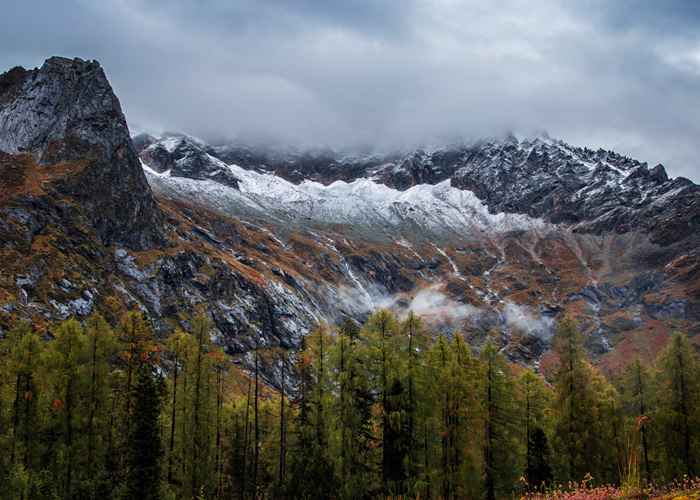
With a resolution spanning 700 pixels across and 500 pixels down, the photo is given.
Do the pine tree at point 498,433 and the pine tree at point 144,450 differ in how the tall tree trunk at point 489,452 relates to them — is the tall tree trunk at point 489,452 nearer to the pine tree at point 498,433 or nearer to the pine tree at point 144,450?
the pine tree at point 498,433

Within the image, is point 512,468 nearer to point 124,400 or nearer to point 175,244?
point 124,400

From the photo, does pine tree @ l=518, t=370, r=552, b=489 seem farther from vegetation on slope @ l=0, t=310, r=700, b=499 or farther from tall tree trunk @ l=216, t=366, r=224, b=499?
tall tree trunk @ l=216, t=366, r=224, b=499

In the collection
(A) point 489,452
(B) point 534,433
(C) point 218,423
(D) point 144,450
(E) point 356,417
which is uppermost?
(E) point 356,417

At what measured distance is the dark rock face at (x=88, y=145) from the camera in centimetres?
16838

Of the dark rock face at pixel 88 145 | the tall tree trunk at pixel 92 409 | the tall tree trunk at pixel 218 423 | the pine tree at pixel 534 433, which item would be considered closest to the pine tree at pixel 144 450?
the tall tree trunk at pixel 92 409

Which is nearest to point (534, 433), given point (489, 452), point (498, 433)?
point (498, 433)

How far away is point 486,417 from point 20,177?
507ft

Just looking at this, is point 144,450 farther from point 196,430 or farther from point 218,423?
point 218,423

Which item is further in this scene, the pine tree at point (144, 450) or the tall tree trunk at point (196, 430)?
the tall tree trunk at point (196, 430)

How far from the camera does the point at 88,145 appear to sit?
586 ft

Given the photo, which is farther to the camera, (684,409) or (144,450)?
(684,409)

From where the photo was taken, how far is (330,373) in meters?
38.2

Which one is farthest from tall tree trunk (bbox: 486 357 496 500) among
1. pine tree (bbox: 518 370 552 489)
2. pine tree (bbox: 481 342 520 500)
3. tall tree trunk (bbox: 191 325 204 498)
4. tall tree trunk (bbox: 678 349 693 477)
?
tall tree trunk (bbox: 191 325 204 498)

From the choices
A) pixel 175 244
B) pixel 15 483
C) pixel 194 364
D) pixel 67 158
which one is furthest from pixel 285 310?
pixel 15 483
